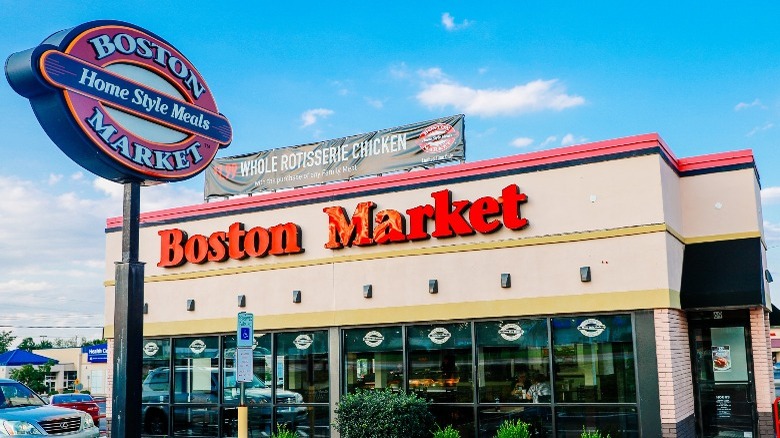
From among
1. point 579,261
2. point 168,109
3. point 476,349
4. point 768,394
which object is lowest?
point 768,394

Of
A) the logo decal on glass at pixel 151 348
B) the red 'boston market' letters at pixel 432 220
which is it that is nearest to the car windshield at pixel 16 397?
the logo decal on glass at pixel 151 348

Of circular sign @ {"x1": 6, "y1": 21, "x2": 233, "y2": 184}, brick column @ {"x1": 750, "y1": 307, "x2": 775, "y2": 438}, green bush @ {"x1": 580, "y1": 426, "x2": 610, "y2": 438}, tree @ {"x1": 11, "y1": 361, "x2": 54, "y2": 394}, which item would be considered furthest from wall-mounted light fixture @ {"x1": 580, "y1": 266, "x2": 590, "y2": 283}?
tree @ {"x1": 11, "y1": 361, "x2": 54, "y2": 394}

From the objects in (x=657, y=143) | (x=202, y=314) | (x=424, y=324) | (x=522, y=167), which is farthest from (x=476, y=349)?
(x=202, y=314)

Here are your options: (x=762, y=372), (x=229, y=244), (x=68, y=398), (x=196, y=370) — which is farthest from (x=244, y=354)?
(x=68, y=398)

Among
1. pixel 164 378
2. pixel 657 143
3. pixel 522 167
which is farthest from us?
pixel 164 378

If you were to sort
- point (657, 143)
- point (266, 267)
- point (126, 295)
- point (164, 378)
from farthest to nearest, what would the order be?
point (164, 378), point (266, 267), point (657, 143), point (126, 295)

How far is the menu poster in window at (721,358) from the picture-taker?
15969 millimetres

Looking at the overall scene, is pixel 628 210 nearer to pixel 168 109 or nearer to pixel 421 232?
pixel 421 232

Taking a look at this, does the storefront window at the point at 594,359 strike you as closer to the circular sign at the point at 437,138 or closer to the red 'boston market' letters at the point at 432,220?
the red 'boston market' letters at the point at 432,220

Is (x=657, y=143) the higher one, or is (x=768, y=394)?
(x=657, y=143)

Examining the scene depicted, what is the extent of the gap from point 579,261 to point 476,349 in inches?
103

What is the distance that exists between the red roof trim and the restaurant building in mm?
35

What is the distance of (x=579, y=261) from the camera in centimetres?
1477

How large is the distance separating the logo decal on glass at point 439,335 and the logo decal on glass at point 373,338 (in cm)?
112
